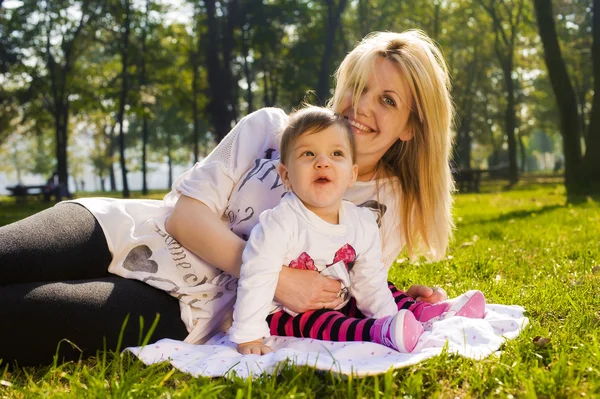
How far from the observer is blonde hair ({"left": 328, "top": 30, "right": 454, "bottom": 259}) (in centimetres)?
370

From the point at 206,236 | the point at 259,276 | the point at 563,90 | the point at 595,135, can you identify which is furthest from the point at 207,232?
the point at 595,135

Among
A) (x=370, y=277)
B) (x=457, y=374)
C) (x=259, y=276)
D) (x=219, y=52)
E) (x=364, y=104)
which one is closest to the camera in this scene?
(x=457, y=374)

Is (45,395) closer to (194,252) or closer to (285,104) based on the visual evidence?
(194,252)

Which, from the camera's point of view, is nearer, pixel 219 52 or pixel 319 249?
pixel 319 249

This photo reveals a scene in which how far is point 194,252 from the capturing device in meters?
3.27

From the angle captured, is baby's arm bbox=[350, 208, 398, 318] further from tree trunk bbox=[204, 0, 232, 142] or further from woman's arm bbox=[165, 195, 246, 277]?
tree trunk bbox=[204, 0, 232, 142]

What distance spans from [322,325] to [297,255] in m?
0.39

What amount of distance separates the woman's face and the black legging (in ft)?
4.91

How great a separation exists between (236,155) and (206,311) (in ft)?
2.95

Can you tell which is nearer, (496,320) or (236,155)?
(496,320)

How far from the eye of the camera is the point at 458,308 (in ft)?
11.3

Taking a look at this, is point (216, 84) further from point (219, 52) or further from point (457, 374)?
point (457, 374)

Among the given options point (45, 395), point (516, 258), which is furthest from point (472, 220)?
point (45, 395)

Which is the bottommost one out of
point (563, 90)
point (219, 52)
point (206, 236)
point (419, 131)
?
point (206, 236)
